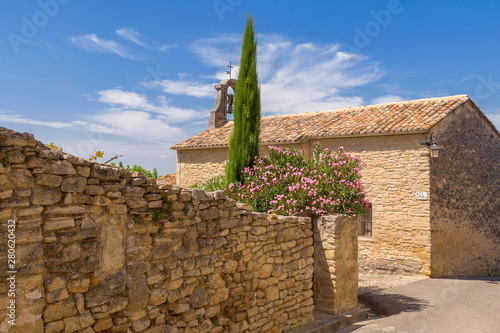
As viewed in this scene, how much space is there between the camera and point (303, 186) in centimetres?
795

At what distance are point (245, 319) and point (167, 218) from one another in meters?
2.03

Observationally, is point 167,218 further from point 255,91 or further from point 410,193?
point 410,193

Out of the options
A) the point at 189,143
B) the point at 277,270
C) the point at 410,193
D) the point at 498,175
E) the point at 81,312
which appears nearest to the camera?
the point at 81,312

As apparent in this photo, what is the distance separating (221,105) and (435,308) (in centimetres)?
1340

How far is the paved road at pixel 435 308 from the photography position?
23.6 feet

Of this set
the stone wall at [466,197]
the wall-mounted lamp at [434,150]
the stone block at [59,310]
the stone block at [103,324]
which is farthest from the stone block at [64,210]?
the stone wall at [466,197]

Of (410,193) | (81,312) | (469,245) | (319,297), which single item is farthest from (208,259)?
(469,245)

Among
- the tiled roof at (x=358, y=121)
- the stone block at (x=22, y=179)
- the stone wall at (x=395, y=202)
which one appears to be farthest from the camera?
the tiled roof at (x=358, y=121)

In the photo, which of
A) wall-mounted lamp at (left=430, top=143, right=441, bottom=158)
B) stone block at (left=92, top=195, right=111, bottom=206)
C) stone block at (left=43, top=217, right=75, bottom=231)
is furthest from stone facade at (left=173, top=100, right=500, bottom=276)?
stone block at (left=43, top=217, right=75, bottom=231)

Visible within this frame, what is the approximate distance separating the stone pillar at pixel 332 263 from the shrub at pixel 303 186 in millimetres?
395

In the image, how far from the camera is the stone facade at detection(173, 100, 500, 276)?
11.9m

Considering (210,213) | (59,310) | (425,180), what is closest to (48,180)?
(59,310)

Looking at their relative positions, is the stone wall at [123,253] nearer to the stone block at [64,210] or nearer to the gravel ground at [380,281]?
the stone block at [64,210]

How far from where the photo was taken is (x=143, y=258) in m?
4.30
